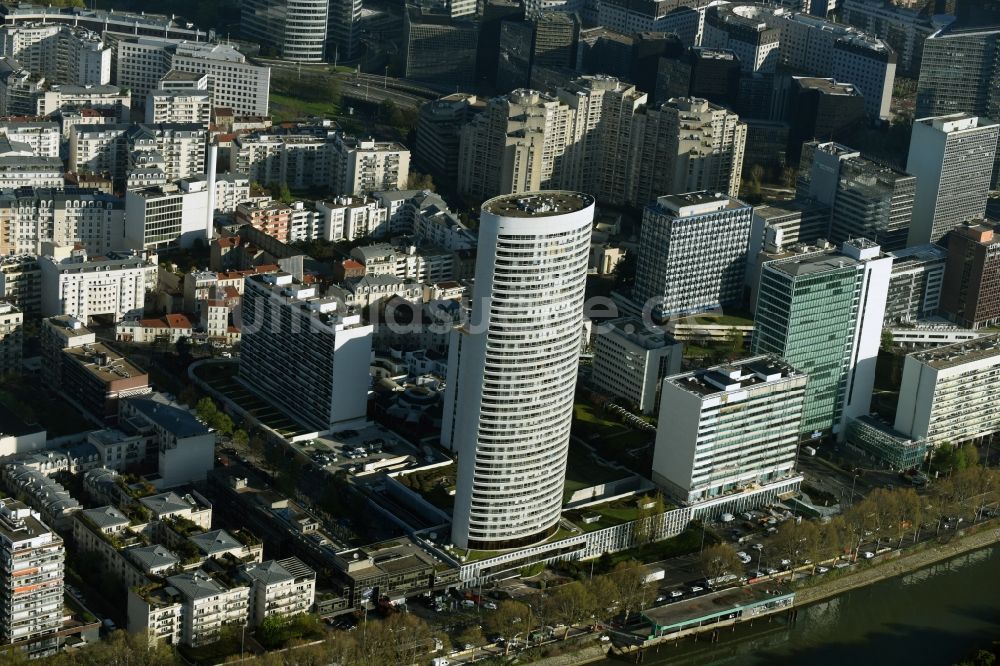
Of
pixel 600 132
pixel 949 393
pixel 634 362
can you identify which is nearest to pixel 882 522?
pixel 949 393

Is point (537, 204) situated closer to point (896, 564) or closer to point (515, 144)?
point (896, 564)

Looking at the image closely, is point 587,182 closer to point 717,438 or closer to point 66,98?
point 66,98

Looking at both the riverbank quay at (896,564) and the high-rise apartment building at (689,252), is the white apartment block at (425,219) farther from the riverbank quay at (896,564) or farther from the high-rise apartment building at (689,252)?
the riverbank quay at (896,564)

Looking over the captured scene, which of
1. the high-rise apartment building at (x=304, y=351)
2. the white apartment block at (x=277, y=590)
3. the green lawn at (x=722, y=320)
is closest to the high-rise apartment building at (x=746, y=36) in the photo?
the green lawn at (x=722, y=320)

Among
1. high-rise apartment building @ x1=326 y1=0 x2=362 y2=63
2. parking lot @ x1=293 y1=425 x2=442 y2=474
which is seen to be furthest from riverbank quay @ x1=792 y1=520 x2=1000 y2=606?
high-rise apartment building @ x1=326 y1=0 x2=362 y2=63

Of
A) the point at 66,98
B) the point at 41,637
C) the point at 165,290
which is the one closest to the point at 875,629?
the point at 41,637
